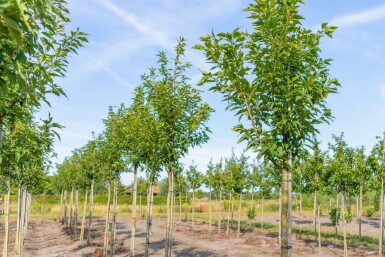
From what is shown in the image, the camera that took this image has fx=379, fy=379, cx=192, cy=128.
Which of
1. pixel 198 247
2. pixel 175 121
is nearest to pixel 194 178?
pixel 198 247

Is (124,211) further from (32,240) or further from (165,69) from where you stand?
(165,69)

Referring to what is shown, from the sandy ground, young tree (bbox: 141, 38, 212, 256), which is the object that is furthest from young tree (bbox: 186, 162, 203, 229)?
young tree (bbox: 141, 38, 212, 256)

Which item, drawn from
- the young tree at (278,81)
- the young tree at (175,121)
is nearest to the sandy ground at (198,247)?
the young tree at (175,121)

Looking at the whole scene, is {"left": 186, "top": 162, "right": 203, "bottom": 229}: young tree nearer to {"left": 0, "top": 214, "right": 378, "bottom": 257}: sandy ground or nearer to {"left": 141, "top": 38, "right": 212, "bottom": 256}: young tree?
{"left": 0, "top": 214, "right": 378, "bottom": 257}: sandy ground

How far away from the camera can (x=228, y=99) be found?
6.68 meters

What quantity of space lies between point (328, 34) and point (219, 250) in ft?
61.8

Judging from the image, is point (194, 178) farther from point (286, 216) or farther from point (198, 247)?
point (286, 216)

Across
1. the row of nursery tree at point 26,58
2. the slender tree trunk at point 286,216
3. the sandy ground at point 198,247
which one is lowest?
the sandy ground at point 198,247

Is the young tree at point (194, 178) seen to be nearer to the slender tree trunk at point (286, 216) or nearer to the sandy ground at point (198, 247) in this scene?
the sandy ground at point (198, 247)

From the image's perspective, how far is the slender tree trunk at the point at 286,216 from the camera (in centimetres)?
618

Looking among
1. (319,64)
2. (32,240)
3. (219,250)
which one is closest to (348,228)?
(219,250)

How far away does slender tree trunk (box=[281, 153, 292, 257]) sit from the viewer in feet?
20.3

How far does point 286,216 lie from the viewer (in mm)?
6277

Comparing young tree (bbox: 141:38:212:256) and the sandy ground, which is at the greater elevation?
young tree (bbox: 141:38:212:256)
